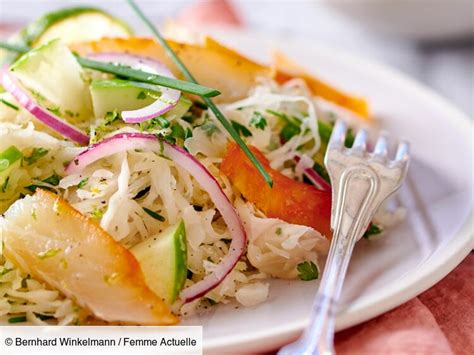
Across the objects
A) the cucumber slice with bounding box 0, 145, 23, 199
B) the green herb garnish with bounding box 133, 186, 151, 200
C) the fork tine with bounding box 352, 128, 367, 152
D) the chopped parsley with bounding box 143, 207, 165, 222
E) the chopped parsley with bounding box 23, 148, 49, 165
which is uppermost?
the cucumber slice with bounding box 0, 145, 23, 199

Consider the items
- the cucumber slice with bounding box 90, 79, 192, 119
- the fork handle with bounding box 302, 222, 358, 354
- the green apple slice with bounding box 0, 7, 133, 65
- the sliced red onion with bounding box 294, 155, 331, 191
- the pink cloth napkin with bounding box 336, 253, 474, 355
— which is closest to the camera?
the fork handle with bounding box 302, 222, 358, 354

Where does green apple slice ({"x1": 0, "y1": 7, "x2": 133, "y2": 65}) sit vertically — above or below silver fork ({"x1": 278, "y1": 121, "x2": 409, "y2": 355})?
above

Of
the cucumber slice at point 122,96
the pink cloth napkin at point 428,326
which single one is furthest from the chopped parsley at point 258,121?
the pink cloth napkin at point 428,326

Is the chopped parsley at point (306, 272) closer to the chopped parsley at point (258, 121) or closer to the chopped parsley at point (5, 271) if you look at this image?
Result: the chopped parsley at point (258, 121)

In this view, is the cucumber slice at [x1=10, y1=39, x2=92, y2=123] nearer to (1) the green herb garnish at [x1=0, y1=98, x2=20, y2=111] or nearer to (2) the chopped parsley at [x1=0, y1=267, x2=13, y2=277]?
(1) the green herb garnish at [x1=0, y1=98, x2=20, y2=111]

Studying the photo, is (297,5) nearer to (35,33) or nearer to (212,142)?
(35,33)

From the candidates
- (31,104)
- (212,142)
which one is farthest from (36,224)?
(212,142)

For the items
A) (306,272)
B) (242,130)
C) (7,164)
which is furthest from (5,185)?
(306,272)

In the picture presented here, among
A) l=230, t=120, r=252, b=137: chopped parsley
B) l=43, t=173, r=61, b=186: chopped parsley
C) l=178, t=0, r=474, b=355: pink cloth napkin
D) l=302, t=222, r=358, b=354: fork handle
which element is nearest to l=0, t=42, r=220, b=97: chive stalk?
l=230, t=120, r=252, b=137: chopped parsley
